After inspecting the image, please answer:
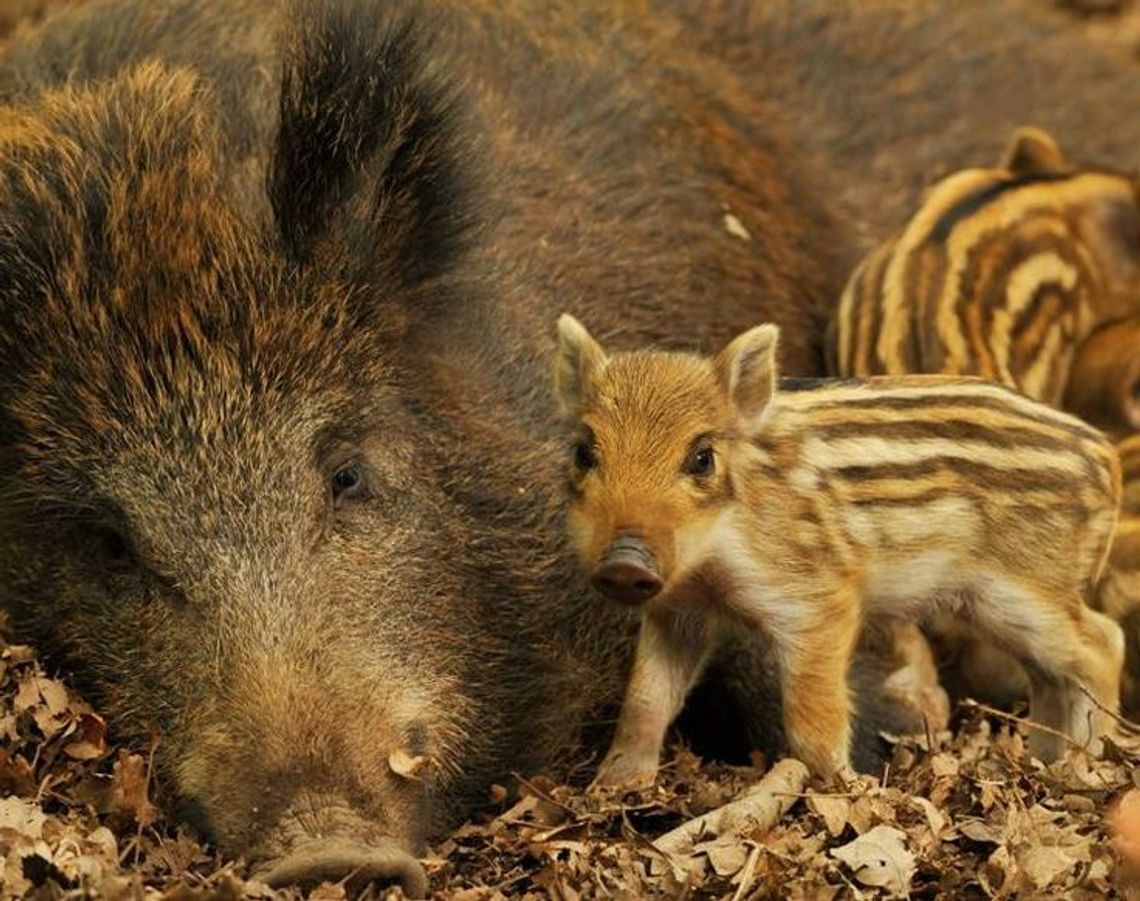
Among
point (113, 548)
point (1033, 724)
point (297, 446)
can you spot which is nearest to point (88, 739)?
point (113, 548)

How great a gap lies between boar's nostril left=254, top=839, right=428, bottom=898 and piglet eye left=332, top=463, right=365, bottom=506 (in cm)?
93

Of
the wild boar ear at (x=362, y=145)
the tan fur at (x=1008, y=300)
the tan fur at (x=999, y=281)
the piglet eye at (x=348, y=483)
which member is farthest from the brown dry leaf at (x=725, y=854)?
the tan fur at (x=999, y=281)

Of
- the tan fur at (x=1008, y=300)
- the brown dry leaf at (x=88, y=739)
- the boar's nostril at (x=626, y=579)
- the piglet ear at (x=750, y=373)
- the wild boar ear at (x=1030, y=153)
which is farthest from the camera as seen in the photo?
the wild boar ear at (x=1030, y=153)

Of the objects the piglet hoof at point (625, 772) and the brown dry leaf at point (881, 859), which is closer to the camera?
the brown dry leaf at point (881, 859)

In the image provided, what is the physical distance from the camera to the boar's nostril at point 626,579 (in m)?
3.95

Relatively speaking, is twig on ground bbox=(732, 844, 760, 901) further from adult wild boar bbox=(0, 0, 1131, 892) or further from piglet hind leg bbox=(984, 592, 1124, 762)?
piglet hind leg bbox=(984, 592, 1124, 762)

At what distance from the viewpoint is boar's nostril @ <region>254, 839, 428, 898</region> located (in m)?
3.95

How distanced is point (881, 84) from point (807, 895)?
13.1 ft

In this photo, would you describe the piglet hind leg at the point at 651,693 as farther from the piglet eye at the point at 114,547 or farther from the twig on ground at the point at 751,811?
the piglet eye at the point at 114,547

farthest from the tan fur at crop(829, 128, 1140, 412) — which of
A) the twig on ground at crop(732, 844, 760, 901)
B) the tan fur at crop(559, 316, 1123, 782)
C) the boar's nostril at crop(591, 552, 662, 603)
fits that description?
the boar's nostril at crop(591, 552, 662, 603)

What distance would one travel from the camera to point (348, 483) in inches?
187

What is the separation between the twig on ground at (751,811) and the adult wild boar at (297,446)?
0.52m

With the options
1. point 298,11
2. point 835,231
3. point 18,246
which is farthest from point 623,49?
point 18,246

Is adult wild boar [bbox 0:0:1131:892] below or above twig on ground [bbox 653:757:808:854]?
above
